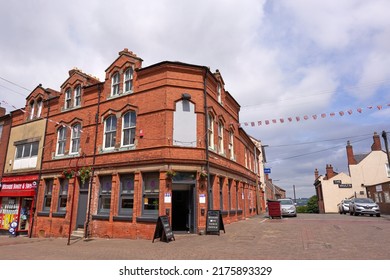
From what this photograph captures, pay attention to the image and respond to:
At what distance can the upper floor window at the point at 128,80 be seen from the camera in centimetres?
1612

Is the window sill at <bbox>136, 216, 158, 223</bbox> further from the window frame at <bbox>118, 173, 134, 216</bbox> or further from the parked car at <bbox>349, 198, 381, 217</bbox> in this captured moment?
the parked car at <bbox>349, 198, 381, 217</bbox>

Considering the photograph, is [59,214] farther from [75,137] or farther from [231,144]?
[231,144]

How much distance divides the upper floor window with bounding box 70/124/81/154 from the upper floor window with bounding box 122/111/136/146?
4.01m

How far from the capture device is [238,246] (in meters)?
9.77

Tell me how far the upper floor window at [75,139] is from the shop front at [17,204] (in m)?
3.97

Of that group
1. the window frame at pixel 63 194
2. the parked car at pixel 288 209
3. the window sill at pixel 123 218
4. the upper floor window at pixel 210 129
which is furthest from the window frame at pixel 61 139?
the parked car at pixel 288 209

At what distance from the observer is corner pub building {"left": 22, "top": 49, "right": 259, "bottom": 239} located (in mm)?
13586

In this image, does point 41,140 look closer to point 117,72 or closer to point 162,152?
point 117,72

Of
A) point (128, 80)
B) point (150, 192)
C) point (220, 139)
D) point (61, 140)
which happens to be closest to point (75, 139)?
point (61, 140)

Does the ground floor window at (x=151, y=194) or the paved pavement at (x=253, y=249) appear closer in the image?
the paved pavement at (x=253, y=249)

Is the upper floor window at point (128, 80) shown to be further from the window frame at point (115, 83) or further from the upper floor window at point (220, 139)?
the upper floor window at point (220, 139)

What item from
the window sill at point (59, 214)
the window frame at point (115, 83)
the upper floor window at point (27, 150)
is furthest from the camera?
the upper floor window at point (27, 150)

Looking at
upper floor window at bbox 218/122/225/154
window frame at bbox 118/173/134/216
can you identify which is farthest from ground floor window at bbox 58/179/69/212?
upper floor window at bbox 218/122/225/154

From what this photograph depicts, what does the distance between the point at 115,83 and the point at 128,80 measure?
119 cm
